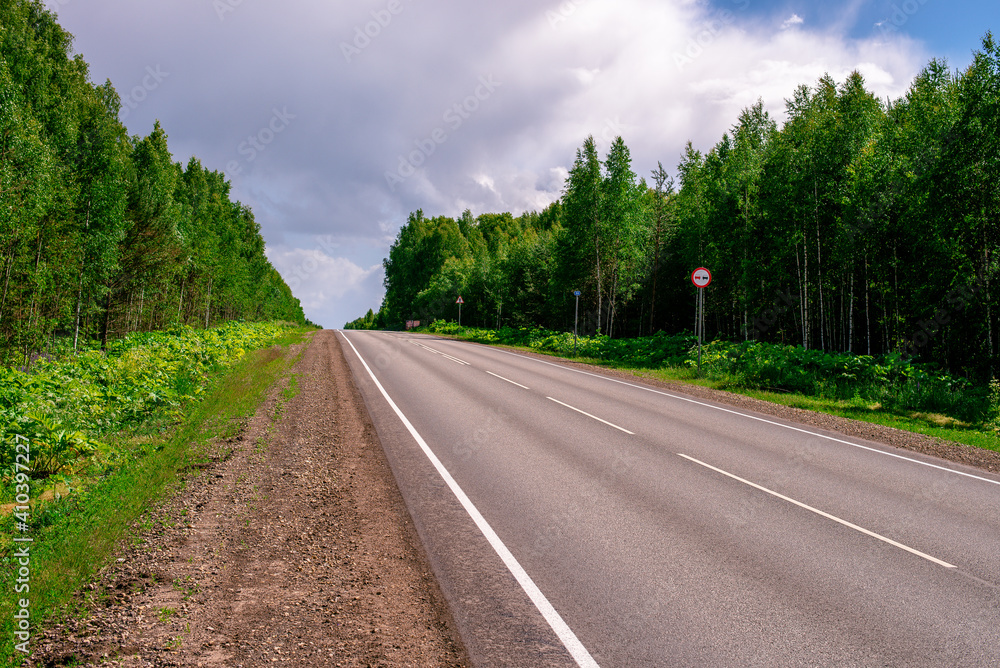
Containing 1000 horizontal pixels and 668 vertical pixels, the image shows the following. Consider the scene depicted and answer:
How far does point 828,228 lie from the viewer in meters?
22.3

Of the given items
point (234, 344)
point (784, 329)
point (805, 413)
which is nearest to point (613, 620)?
point (805, 413)

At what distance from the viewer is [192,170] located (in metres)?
45.9

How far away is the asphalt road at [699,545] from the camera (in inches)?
131

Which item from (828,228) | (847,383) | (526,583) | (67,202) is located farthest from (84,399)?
(828,228)

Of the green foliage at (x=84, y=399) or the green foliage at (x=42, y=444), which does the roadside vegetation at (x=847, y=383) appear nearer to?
the green foliage at (x=84, y=399)

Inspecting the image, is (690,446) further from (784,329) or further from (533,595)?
(784,329)

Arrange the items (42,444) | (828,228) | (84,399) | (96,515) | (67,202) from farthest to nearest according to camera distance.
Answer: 1. (828,228)
2. (67,202)
3. (84,399)
4. (42,444)
5. (96,515)

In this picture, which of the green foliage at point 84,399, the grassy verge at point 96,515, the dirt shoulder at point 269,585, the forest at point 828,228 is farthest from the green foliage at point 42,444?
the forest at point 828,228

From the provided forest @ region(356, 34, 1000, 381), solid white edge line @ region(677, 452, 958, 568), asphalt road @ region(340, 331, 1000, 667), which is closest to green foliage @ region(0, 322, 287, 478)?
asphalt road @ region(340, 331, 1000, 667)

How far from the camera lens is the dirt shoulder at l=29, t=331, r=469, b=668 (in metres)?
3.03

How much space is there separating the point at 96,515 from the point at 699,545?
238 inches

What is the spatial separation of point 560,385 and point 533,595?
1163cm

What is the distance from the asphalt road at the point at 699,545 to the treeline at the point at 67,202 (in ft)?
56.7

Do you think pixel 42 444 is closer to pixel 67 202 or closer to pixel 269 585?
pixel 269 585
